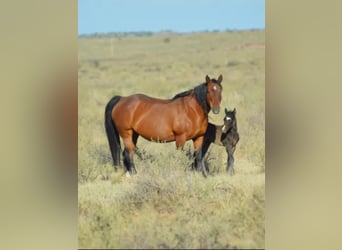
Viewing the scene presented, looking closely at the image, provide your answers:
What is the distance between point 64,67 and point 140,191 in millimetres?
480

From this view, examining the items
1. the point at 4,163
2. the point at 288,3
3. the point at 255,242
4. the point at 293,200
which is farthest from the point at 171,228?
the point at 288,3

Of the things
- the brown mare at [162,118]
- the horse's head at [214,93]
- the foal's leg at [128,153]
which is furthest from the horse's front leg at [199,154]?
the foal's leg at [128,153]

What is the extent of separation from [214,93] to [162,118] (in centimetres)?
20

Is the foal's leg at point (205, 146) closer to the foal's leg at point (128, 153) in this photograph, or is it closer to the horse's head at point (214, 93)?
the horse's head at point (214, 93)

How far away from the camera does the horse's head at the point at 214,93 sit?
1.86 m

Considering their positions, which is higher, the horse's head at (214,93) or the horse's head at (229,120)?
the horse's head at (214,93)

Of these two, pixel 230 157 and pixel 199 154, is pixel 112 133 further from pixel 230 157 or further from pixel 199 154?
pixel 230 157

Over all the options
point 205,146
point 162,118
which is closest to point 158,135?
point 162,118

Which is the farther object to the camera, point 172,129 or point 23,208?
point 172,129

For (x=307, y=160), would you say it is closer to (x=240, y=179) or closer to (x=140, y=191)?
(x=240, y=179)

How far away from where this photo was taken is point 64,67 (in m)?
1.77

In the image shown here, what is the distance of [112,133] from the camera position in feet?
6.18

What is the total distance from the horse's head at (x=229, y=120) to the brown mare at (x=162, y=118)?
0.11 feet

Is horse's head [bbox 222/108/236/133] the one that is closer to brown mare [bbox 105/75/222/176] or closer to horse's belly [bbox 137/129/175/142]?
brown mare [bbox 105/75/222/176]
